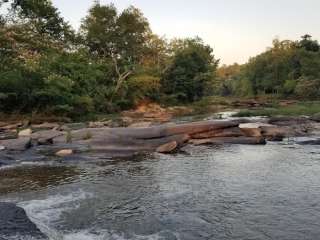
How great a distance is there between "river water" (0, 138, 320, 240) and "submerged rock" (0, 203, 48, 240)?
0.34 m

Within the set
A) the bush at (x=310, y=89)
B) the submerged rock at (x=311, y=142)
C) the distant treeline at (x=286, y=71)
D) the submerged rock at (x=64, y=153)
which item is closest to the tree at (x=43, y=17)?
the submerged rock at (x=64, y=153)

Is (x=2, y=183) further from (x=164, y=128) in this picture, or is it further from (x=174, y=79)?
(x=174, y=79)

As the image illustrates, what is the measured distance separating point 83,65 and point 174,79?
21681 mm

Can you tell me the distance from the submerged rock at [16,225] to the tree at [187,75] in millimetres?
51239

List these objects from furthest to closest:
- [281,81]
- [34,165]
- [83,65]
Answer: [281,81] → [83,65] → [34,165]

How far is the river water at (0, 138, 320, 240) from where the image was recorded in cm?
906

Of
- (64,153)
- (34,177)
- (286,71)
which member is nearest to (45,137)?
(64,153)

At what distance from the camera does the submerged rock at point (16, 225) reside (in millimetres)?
8266

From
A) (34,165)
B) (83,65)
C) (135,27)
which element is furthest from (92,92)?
(34,165)

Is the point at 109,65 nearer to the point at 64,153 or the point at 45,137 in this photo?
the point at 45,137

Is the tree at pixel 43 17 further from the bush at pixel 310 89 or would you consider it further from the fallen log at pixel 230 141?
the bush at pixel 310 89

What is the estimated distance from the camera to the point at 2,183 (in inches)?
531

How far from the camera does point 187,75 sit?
6300cm

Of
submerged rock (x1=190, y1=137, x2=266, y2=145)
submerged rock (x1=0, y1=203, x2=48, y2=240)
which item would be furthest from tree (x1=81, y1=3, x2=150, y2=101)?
submerged rock (x1=0, y1=203, x2=48, y2=240)
